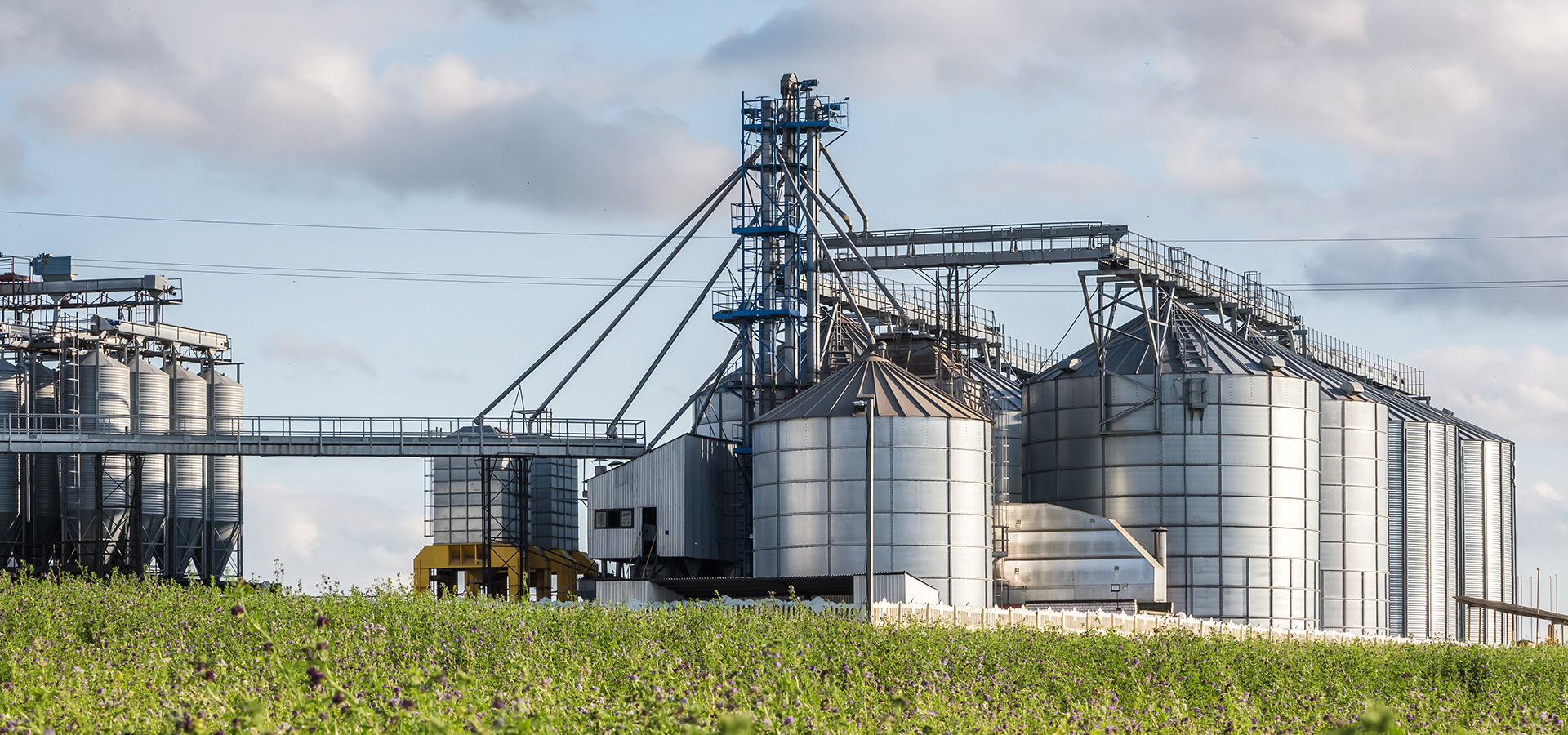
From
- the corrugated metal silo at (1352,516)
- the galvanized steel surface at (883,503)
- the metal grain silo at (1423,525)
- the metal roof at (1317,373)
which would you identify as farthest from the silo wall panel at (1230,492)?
the metal grain silo at (1423,525)

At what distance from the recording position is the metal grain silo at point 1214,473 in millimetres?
58688

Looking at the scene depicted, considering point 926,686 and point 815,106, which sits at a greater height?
point 815,106

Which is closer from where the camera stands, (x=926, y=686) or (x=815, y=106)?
(x=926, y=686)

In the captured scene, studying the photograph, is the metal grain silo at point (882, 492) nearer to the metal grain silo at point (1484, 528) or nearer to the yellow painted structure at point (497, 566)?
the yellow painted structure at point (497, 566)

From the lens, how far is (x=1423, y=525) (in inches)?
2771

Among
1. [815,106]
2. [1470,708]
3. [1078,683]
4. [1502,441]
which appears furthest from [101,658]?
[1502,441]

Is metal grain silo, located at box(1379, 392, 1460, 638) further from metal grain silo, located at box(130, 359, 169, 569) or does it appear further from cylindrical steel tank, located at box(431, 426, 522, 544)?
metal grain silo, located at box(130, 359, 169, 569)

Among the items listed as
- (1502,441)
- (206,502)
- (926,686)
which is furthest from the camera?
(1502,441)

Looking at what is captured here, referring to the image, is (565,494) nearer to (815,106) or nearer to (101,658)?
(815,106)

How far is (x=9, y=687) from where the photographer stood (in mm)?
16109

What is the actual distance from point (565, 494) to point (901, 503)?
107 ft

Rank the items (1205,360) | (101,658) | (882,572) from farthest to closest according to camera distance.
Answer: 1. (1205,360)
2. (882,572)
3. (101,658)

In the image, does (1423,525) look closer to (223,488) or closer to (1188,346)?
(1188,346)

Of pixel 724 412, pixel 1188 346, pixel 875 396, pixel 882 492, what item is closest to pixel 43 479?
pixel 724 412
